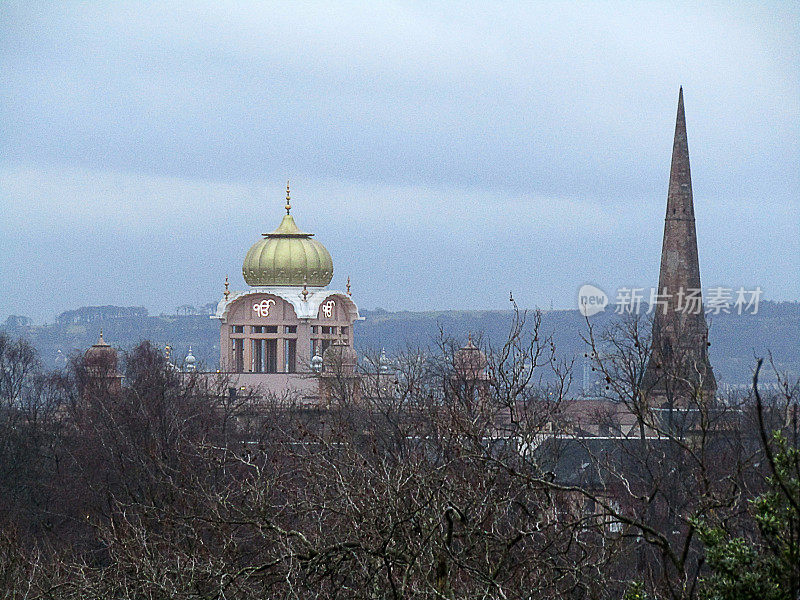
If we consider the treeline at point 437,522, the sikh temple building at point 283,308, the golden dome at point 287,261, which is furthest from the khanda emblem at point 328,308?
the treeline at point 437,522

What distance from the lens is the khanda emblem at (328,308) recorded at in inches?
2750

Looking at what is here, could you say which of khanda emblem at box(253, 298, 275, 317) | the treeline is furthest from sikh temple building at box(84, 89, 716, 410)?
the treeline

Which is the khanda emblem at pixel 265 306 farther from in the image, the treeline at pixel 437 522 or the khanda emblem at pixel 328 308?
the treeline at pixel 437 522

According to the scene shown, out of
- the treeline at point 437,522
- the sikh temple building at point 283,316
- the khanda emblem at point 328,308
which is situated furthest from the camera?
the khanda emblem at point 328,308

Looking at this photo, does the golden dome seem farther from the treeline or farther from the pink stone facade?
the treeline

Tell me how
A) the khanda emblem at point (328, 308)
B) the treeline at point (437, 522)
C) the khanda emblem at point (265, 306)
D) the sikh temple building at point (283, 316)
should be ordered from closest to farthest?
the treeline at point (437, 522)
the sikh temple building at point (283, 316)
the khanda emblem at point (328, 308)
the khanda emblem at point (265, 306)

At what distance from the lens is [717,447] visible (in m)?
34.1

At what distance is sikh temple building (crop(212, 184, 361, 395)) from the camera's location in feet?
228

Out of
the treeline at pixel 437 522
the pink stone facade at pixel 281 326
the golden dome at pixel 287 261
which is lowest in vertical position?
the treeline at pixel 437 522

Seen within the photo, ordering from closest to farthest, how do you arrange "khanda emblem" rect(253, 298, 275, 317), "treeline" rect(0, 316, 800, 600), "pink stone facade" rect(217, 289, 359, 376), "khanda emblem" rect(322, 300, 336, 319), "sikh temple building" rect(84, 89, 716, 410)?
"treeline" rect(0, 316, 800, 600)
"sikh temple building" rect(84, 89, 716, 410)
"pink stone facade" rect(217, 289, 359, 376)
"khanda emblem" rect(322, 300, 336, 319)
"khanda emblem" rect(253, 298, 275, 317)

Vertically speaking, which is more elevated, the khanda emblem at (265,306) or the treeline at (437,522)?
the khanda emblem at (265,306)

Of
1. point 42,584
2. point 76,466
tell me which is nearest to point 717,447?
point 76,466

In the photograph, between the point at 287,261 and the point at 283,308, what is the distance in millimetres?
2249

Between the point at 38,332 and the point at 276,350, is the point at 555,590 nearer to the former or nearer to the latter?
the point at 276,350
